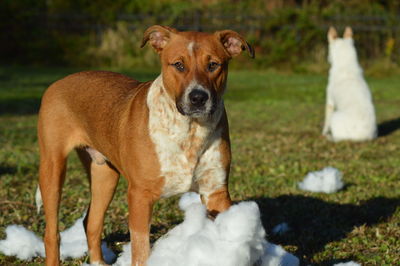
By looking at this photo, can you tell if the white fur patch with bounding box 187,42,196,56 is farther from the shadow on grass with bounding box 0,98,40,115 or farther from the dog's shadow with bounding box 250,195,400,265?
the shadow on grass with bounding box 0,98,40,115

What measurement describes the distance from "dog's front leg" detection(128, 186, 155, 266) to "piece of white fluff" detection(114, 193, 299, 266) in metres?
0.22

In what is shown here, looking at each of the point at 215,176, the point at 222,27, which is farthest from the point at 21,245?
the point at 222,27

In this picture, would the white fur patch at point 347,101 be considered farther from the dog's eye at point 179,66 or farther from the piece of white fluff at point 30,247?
the dog's eye at point 179,66

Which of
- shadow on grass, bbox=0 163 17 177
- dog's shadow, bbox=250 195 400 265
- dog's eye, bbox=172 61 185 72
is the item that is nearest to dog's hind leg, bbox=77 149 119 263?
dog's eye, bbox=172 61 185 72

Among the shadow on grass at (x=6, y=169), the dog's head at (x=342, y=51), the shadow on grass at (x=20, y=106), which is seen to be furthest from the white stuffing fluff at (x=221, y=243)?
the shadow on grass at (x=20, y=106)

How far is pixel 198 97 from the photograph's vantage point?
4.78 metres

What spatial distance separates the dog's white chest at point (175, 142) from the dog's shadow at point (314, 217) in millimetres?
1413

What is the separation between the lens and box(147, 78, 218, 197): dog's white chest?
492cm

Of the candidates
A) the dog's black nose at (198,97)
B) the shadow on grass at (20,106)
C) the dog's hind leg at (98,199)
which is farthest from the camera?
the shadow on grass at (20,106)

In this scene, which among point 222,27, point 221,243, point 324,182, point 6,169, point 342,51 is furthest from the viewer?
point 222,27

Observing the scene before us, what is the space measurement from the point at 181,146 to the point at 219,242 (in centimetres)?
90

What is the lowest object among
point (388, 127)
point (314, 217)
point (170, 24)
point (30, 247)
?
point (170, 24)

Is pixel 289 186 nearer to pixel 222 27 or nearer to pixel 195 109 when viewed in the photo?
pixel 195 109

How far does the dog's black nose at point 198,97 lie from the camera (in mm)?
4781
